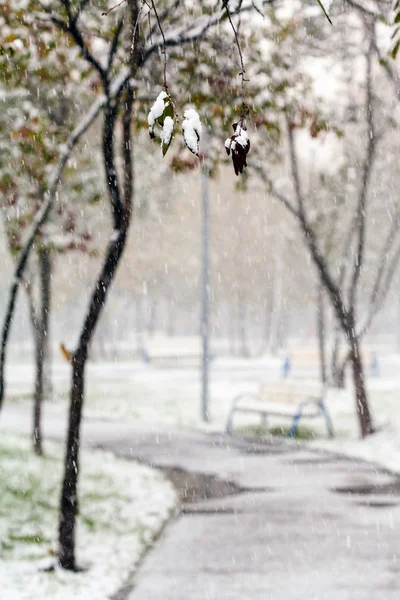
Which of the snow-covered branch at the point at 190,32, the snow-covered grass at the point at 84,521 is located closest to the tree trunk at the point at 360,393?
the snow-covered grass at the point at 84,521

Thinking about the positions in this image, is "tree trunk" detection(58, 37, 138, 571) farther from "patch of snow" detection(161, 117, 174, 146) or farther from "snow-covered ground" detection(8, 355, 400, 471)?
"snow-covered ground" detection(8, 355, 400, 471)

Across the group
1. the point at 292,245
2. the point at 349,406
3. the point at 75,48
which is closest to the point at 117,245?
the point at 75,48

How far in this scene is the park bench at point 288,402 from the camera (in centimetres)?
1152

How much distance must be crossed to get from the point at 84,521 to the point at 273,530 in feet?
6.04

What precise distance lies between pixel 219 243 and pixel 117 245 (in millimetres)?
25572

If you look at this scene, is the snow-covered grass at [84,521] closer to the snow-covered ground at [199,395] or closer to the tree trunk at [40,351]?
the tree trunk at [40,351]

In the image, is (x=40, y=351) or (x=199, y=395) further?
(x=199, y=395)

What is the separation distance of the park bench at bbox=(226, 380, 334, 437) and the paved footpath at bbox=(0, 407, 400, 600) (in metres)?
1.12

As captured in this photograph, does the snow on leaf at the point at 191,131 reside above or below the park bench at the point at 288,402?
above

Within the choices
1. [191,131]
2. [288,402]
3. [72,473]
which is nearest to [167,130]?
[191,131]

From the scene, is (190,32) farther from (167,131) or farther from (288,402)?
(288,402)

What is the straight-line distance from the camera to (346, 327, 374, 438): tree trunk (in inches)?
444

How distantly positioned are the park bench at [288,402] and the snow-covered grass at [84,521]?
307 centimetres

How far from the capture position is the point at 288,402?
12297 millimetres
